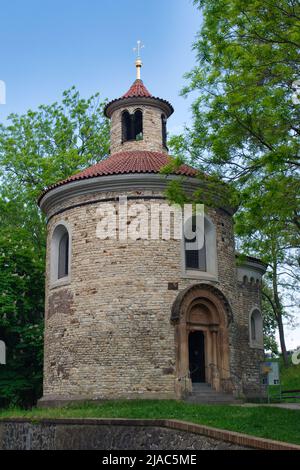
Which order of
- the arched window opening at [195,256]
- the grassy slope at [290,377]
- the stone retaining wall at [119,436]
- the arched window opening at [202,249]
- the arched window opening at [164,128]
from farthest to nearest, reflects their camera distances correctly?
the grassy slope at [290,377], the arched window opening at [164,128], the arched window opening at [195,256], the arched window opening at [202,249], the stone retaining wall at [119,436]

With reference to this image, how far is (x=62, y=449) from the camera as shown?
14.4m

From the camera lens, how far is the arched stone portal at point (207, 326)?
17.4 metres

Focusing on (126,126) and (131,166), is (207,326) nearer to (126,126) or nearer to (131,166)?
(131,166)

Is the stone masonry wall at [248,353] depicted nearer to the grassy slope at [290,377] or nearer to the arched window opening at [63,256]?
the arched window opening at [63,256]

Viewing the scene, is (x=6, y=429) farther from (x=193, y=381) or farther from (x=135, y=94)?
(x=135, y=94)

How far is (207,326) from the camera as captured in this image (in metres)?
18.5

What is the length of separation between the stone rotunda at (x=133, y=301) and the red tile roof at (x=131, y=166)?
60 mm

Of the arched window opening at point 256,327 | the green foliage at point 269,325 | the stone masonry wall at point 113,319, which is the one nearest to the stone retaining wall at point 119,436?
the stone masonry wall at point 113,319

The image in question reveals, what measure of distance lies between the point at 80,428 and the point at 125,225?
6481mm

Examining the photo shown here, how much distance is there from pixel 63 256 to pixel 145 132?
5.82 meters

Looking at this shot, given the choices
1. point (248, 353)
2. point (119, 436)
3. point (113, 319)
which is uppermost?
point (113, 319)

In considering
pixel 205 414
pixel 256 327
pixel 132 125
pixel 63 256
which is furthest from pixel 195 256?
pixel 205 414

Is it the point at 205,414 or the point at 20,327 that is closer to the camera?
the point at 205,414

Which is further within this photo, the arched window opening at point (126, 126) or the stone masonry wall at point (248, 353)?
the arched window opening at point (126, 126)
